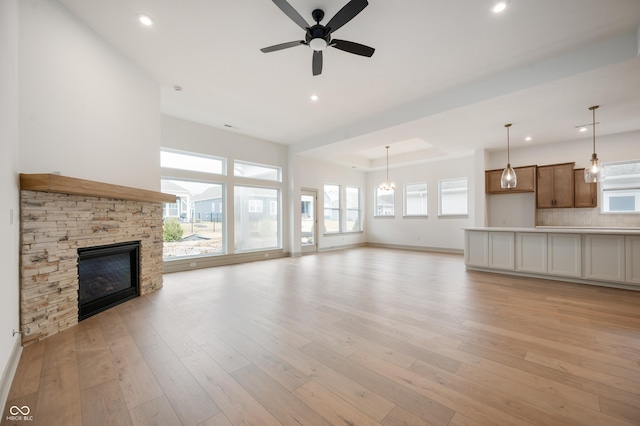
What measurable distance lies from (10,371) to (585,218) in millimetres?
9999

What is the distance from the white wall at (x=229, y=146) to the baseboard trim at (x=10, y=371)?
13.9ft

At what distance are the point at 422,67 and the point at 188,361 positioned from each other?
4645 millimetres

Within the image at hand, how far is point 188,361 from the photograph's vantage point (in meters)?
2.16

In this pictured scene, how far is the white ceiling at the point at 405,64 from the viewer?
111 inches

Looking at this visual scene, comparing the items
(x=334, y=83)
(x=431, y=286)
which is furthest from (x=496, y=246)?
(x=334, y=83)

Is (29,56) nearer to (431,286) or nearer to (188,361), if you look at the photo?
(188,361)

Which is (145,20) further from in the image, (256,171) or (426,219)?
(426,219)

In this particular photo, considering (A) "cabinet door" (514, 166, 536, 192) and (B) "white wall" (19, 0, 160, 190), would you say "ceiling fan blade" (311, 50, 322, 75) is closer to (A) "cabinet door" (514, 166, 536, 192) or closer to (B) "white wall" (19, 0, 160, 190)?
(B) "white wall" (19, 0, 160, 190)

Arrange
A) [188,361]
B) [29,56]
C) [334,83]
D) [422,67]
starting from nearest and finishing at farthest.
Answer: [188,361] < [29,56] < [422,67] < [334,83]

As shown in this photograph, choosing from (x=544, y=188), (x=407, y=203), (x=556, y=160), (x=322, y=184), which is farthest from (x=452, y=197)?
(x=322, y=184)

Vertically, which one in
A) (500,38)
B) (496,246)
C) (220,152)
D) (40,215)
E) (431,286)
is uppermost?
(500,38)

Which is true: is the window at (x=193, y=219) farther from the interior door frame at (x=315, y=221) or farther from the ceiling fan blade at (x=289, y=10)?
the ceiling fan blade at (x=289, y=10)

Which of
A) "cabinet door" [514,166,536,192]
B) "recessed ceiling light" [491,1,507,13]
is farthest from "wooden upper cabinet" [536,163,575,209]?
"recessed ceiling light" [491,1,507,13]

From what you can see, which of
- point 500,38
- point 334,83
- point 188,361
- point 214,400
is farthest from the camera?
point 334,83
